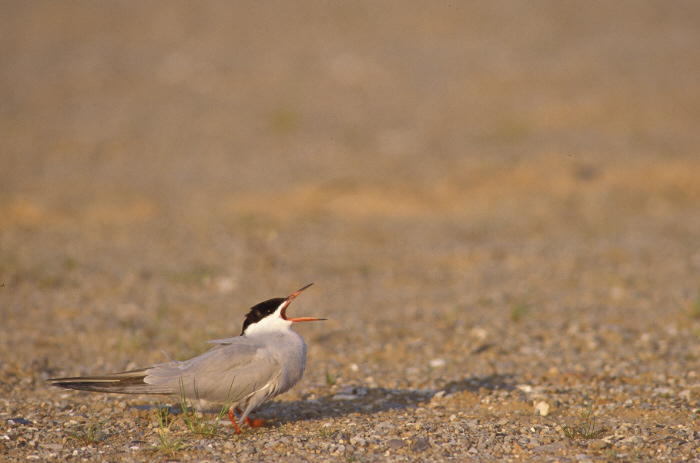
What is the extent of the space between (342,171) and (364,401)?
20.6 ft

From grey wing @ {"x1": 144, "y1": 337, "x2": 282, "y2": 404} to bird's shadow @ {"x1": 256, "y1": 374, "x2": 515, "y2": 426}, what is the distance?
1.39 ft

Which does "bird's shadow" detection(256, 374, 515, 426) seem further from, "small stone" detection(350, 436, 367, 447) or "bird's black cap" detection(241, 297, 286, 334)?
"bird's black cap" detection(241, 297, 286, 334)

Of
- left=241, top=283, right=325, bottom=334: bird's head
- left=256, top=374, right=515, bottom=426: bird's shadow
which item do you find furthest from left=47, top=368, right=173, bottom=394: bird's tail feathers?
left=256, top=374, right=515, bottom=426: bird's shadow

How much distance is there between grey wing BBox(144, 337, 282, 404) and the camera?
3.69 metres

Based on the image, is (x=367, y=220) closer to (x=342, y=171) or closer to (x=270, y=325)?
(x=342, y=171)

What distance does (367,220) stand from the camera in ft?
31.0

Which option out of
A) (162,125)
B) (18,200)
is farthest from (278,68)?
(18,200)

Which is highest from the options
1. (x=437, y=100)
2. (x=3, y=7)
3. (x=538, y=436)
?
(x=3, y=7)

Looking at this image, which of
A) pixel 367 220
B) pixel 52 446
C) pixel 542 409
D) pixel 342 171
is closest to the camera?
A: pixel 52 446

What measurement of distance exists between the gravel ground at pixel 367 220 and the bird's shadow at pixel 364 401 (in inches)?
1.0

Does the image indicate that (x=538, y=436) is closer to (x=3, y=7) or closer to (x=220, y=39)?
(x=220, y=39)

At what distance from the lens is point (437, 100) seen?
13.1 m

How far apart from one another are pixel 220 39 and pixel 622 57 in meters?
8.25

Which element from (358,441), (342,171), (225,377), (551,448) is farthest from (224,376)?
(342,171)
